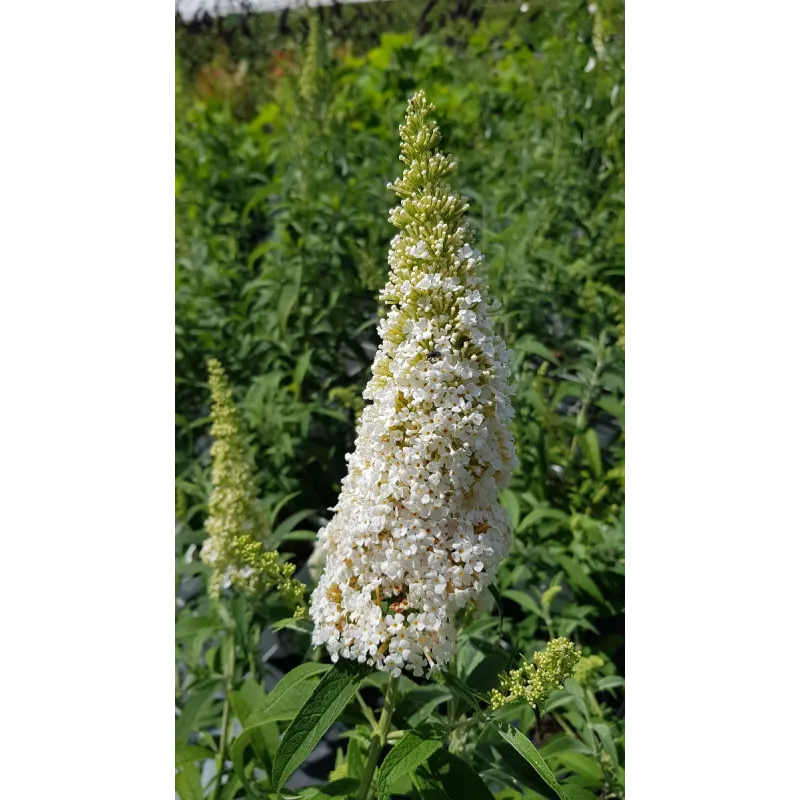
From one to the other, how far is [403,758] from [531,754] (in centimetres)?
14

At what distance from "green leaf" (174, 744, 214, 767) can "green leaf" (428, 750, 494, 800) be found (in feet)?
1.90

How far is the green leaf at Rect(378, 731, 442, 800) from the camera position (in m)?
0.86

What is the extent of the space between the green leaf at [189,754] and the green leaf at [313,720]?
581mm

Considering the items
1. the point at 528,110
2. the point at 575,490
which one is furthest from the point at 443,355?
→ the point at 528,110

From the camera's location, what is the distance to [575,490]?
1.95m

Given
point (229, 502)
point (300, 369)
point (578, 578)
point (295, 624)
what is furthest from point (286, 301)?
point (295, 624)

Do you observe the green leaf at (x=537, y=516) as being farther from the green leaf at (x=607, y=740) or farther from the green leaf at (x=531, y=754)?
the green leaf at (x=531, y=754)

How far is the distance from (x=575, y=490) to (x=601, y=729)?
724 millimetres

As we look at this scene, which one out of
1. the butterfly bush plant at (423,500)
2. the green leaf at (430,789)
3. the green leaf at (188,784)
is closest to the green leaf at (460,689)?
the butterfly bush plant at (423,500)

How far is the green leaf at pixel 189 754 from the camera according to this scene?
1.39m

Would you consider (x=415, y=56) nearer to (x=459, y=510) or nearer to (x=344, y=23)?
(x=344, y=23)

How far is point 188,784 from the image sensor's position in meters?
1.32

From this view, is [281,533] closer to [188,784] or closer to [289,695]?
[188,784]

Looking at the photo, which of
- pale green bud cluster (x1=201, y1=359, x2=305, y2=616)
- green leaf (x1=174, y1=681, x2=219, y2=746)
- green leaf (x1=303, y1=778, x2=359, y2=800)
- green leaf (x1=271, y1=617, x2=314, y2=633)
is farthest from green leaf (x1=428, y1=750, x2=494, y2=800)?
green leaf (x1=174, y1=681, x2=219, y2=746)
